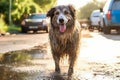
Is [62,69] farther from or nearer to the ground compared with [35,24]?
farther from the ground

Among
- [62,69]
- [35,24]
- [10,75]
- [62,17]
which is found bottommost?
[35,24]

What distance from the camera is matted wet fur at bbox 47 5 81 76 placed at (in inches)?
307

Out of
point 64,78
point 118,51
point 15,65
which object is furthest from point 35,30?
point 64,78

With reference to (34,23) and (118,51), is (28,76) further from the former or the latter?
(34,23)

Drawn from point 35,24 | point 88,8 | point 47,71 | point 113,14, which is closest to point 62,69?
point 47,71

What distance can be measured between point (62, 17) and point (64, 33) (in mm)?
409

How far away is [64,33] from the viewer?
26.0ft

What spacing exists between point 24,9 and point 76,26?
30.0 metres

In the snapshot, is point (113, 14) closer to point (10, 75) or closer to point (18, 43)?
point (18, 43)

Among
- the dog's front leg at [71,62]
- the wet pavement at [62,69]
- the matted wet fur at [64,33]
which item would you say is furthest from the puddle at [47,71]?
the matted wet fur at [64,33]

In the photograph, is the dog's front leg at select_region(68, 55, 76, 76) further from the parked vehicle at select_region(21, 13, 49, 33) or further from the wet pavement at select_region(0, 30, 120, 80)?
the parked vehicle at select_region(21, 13, 49, 33)

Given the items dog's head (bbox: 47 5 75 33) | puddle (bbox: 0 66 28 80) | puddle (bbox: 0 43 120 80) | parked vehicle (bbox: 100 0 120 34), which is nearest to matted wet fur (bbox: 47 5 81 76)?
dog's head (bbox: 47 5 75 33)

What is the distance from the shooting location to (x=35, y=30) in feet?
100

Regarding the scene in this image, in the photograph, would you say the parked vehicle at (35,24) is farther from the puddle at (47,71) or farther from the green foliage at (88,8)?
the green foliage at (88,8)
